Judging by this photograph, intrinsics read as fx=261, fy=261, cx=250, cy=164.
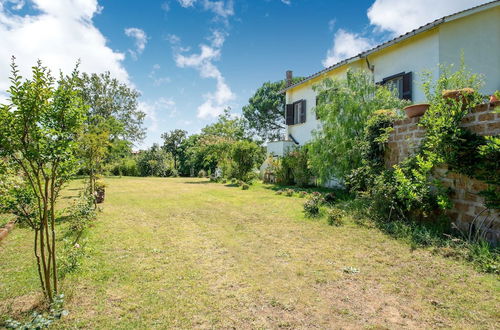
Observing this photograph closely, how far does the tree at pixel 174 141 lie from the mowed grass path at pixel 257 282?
2618 cm

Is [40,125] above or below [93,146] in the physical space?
below

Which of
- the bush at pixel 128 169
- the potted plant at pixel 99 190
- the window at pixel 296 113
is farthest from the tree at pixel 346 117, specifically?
the bush at pixel 128 169

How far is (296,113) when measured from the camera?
16.0 meters

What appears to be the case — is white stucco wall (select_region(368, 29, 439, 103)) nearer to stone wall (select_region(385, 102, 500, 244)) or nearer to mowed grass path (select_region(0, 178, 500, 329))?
stone wall (select_region(385, 102, 500, 244))

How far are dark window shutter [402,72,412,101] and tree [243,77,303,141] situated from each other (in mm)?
22454

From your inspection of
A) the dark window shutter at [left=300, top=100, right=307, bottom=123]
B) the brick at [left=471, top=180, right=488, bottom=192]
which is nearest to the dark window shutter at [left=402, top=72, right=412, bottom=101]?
the dark window shutter at [left=300, top=100, right=307, bottom=123]

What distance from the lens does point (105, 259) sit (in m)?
3.69

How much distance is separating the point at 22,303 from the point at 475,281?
15.9 ft

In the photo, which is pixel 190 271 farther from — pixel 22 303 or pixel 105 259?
pixel 22 303

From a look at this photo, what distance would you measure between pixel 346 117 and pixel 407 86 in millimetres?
3293

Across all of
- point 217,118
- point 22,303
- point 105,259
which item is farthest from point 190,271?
point 217,118

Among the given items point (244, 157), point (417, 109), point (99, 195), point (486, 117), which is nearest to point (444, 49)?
point (417, 109)

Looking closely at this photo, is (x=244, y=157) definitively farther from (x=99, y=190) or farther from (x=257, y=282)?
(x=257, y=282)

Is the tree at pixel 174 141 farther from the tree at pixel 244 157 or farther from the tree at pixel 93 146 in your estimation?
the tree at pixel 93 146
